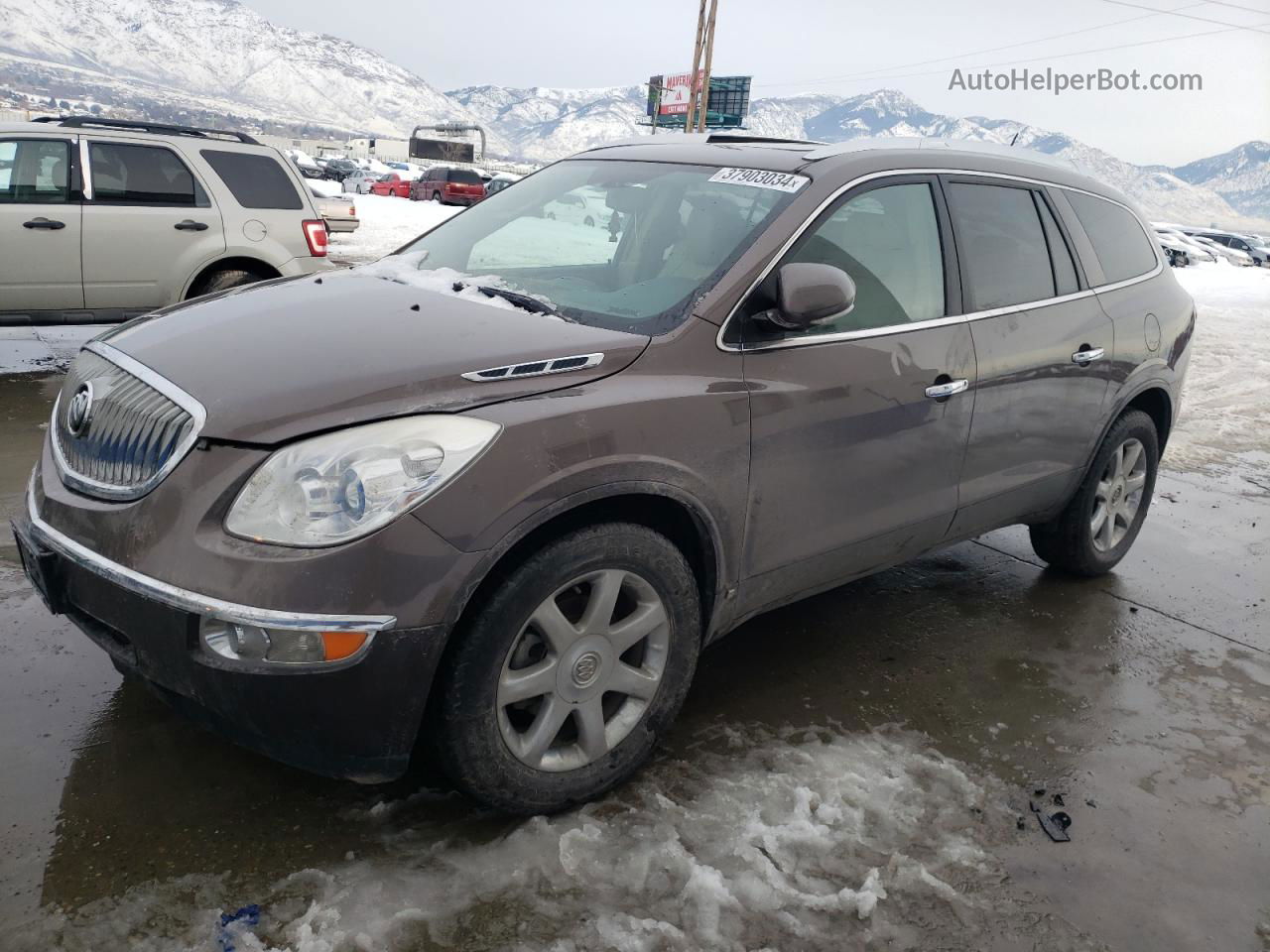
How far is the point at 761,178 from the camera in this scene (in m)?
3.23

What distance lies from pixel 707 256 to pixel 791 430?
58 cm

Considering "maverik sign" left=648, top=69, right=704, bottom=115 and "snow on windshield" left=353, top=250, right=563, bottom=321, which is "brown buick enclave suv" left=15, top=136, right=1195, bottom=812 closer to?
"snow on windshield" left=353, top=250, right=563, bottom=321

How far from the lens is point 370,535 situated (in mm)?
2170

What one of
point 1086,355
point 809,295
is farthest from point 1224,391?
point 809,295

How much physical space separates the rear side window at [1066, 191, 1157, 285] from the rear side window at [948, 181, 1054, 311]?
419 mm

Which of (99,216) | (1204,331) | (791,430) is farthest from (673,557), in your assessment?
(1204,331)

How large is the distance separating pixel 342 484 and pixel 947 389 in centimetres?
207

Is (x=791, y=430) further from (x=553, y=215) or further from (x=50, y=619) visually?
A: (x=50, y=619)

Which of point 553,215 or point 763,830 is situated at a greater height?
point 553,215

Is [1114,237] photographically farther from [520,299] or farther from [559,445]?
[559,445]

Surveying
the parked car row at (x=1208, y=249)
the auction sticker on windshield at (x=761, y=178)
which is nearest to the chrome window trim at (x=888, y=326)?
the auction sticker on windshield at (x=761, y=178)

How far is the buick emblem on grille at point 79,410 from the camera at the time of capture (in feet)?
8.52

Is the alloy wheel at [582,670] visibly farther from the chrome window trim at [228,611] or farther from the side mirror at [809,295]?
the side mirror at [809,295]

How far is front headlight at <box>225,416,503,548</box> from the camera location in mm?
→ 2188
